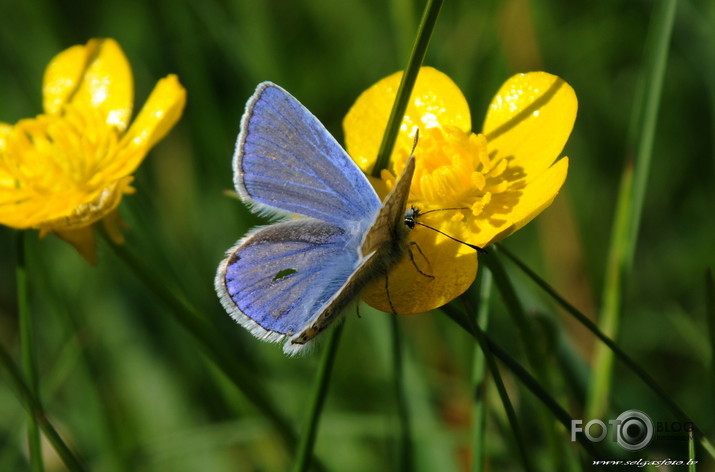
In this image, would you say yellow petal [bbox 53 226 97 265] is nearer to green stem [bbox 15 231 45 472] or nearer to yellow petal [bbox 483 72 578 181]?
green stem [bbox 15 231 45 472]

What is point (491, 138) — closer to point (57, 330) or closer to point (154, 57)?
point (57, 330)

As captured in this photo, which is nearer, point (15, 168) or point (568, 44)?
point (15, 168)

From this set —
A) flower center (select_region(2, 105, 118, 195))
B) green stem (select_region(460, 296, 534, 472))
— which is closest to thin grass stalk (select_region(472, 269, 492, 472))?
green stem (select_region(460, 296, 534, 472))

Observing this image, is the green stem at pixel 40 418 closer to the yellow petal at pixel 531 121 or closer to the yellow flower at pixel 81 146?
the yellow flower at pixel 81 146

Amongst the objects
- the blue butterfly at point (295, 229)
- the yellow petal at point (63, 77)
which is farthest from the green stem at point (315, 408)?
the yellow petal at point (63, 77)

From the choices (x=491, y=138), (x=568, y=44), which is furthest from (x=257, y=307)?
(x=568, y=44)

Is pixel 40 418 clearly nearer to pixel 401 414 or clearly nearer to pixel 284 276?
pixel 284 276
